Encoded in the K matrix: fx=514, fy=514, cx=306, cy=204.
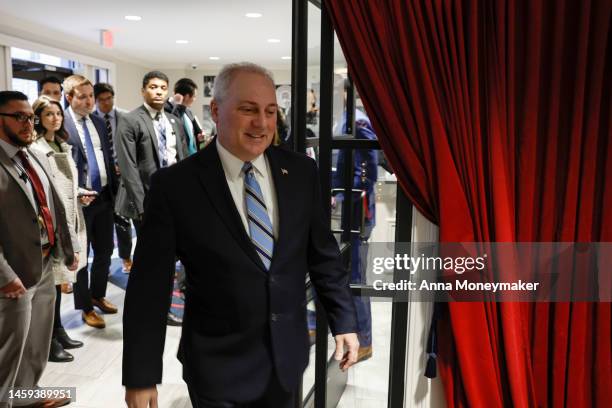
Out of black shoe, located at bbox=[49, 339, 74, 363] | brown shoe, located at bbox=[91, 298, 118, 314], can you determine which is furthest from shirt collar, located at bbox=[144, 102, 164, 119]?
black shoe, located at bbox=[49, 339, 74, 363]

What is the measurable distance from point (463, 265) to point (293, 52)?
0.96 meters

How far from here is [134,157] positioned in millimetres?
3529

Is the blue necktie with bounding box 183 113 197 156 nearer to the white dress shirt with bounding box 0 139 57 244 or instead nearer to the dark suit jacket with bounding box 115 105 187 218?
the dark suit jacket with bounding box 115 105 187 218

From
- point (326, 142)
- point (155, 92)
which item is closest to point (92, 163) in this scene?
point (155, 92)

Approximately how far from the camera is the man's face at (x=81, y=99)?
3.53 meters

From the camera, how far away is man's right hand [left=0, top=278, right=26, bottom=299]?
2100 millimetres

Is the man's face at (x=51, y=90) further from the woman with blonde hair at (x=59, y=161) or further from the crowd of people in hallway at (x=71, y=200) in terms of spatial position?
the woman with blonde hair at (x=59, y=161)

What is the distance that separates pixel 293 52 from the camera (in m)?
1.85

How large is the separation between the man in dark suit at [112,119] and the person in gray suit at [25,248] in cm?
84

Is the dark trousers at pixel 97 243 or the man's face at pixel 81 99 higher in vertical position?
the man's face at pixel 81 99

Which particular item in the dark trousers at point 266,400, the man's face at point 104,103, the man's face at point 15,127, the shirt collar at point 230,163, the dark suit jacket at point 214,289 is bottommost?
the dark trousers at point 266,400

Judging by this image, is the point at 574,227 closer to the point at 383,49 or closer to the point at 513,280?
the point at 513,280

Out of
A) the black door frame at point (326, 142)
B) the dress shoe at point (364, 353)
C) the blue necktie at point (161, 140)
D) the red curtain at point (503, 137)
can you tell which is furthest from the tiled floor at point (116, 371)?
the blue necktie at point (161, 140)

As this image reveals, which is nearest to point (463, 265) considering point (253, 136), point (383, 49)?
point (383, 49)
